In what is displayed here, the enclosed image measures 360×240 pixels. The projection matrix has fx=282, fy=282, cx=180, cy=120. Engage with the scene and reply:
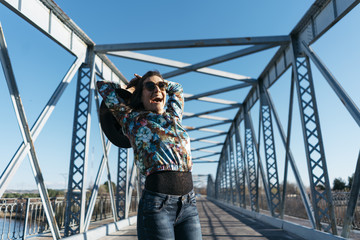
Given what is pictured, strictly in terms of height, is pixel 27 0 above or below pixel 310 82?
above

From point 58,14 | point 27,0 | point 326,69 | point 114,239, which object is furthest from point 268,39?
point 114,239

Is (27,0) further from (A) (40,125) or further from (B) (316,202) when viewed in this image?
(B) (316,202)

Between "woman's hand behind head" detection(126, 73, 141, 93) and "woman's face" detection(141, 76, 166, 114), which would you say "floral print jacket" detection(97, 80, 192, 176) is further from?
"woman's hand behind head" detection(126, 73, 141, 93)

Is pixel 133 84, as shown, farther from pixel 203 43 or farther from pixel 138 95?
pixel 203 43

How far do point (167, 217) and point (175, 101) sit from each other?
2.95 ft

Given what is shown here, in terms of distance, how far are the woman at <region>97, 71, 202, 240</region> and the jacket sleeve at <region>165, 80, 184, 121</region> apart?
0.22 ft

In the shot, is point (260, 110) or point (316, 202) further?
point (260, 110)

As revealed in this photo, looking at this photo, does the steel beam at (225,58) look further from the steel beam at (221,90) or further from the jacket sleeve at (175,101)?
the jacket sleeve at (175,101)

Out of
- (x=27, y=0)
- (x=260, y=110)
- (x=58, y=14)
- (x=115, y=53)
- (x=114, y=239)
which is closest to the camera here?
(x=27, y=0)

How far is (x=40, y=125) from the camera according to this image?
5.90 metres

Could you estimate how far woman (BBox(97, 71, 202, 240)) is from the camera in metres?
1.46

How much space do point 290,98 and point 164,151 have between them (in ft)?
24.9

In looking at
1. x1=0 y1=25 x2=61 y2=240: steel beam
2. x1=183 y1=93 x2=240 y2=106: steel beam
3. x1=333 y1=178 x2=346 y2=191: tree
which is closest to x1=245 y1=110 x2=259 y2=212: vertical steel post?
x1=183 y1=93 x2=240 y2=106: steel beam

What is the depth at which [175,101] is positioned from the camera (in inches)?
82.3
